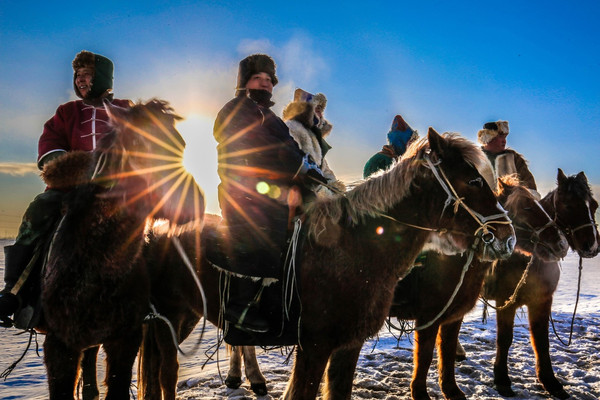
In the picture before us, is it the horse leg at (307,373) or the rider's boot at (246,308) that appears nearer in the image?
the horse leg at (307,373)

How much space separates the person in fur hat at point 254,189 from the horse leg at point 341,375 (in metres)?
0.75

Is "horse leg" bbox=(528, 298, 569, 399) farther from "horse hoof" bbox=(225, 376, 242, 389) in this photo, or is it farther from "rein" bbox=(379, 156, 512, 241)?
"horse hoof" bbox=(225, 376, 242, 389)

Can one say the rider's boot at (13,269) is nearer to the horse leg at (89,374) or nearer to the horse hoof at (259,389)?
the horse leg at (89,374)

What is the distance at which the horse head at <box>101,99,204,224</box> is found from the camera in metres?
2.57

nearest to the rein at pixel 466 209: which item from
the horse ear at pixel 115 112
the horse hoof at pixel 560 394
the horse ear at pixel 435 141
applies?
the horse ear at pixel 435 141

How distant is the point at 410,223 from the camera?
308 cm

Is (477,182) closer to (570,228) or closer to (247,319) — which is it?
(247,319)

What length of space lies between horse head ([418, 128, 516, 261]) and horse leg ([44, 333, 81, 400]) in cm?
280

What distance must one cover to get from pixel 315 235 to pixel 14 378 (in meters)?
4.79

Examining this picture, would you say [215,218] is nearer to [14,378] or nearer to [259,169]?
[259,169]

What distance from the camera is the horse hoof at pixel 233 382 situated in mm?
5070

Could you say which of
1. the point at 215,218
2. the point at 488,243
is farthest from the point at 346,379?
the point at 215,218

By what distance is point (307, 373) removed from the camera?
273 cm

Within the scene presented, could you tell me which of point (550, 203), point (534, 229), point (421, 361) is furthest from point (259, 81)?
point (550, 203)
